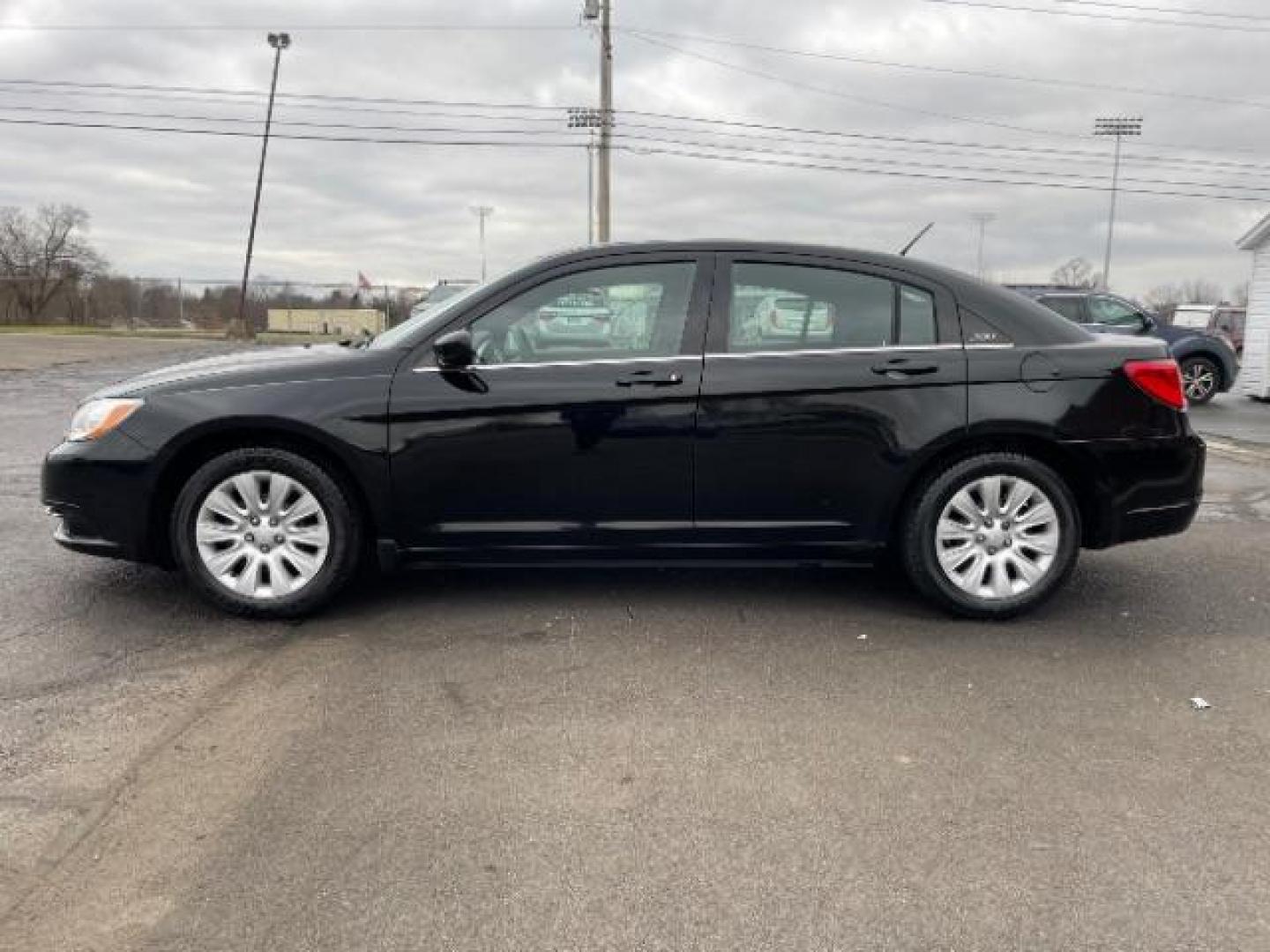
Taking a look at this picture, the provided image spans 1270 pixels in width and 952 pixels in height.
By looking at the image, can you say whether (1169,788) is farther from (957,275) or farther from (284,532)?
(284,532)

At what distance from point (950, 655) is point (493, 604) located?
1.99m

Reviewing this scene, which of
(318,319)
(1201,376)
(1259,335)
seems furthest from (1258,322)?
(318,319)

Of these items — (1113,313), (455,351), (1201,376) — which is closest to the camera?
(455,351)

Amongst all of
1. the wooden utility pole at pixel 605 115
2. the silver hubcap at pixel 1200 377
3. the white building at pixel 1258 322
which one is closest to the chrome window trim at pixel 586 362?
the silver hubcap at pixel 1200 377

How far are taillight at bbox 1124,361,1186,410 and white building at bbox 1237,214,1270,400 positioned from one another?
16.2 metres

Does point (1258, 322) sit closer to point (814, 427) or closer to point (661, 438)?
point (814, 427)

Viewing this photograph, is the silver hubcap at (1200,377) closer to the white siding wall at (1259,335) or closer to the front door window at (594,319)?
the white siding wall at (1259,335)

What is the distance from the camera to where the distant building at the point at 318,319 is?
3991 centimetres

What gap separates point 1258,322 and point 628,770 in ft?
65.8

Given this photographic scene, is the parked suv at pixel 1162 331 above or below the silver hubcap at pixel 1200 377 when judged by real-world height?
above

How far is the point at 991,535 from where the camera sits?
15.1 feet

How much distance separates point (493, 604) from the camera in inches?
188

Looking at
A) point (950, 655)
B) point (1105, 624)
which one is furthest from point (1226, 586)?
point (950, 655)

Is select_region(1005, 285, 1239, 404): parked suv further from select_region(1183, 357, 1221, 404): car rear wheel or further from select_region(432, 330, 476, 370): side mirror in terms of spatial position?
select_region(432, 330, 476, 370): side mirror
